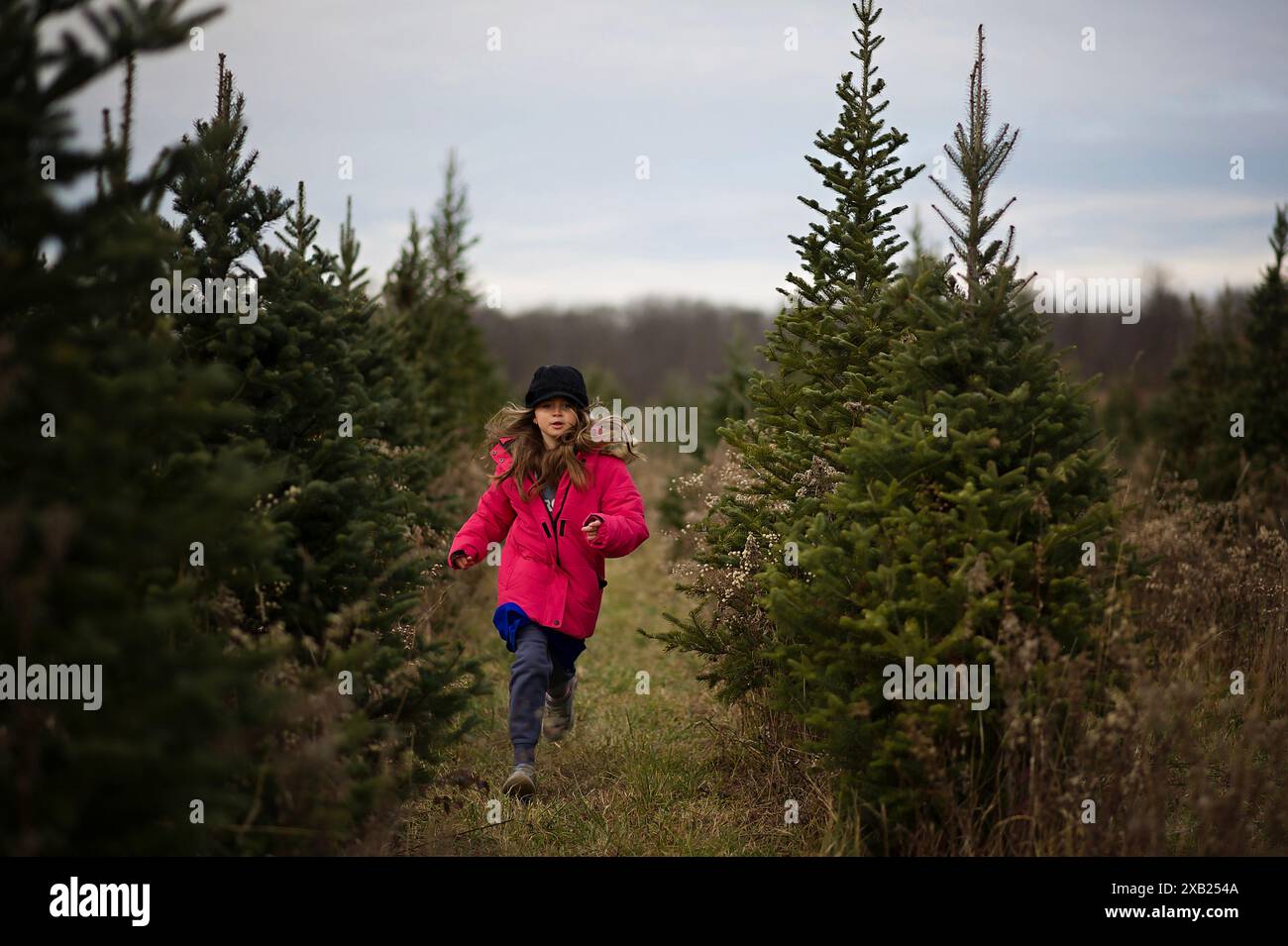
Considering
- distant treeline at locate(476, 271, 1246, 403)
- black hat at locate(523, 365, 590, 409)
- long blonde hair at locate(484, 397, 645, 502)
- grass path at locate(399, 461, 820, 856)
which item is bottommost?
grass path at locate(399, 461, 820, 856)

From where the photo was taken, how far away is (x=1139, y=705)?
4.33 meters

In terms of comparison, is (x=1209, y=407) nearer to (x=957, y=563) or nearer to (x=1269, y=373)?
(x=1269, y=373)

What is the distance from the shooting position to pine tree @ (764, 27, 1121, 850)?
398cm

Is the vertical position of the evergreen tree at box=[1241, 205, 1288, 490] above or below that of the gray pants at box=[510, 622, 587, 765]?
above

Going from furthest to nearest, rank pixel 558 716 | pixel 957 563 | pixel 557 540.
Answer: pixel 558 716 < pixel 557 540 < pixel 957 563

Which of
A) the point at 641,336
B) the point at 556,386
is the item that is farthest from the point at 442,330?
the point at 641,336

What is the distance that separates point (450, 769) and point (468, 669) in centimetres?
128

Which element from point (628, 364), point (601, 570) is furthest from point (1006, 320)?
point (628, 364)

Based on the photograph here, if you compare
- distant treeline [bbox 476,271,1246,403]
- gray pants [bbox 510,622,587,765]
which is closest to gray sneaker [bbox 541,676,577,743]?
gray pants [bbox 510,622,587,765]

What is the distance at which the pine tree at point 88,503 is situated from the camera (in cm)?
250

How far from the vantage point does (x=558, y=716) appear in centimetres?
614

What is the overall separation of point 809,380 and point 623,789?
103 inches

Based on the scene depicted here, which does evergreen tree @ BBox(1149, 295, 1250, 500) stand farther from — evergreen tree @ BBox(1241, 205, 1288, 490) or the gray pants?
the gray pants

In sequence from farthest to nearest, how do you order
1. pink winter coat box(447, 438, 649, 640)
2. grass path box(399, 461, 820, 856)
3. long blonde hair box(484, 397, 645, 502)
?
long blonde hair box(484, 397, 645, 502)
pink winter coat box(447, 438, 649, 640)
grass path box(399, 461, 820, 856)
